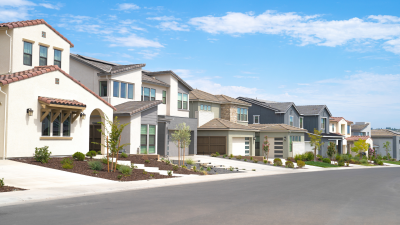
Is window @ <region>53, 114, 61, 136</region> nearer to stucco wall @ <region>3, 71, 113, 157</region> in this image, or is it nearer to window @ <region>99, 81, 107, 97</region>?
stucco wall @ <region>3, 71, 113, 157</region>

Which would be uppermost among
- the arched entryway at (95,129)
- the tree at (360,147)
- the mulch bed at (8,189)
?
the arched entryway at (95,129)

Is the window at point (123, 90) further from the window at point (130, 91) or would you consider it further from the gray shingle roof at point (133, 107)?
the gray shingle roof at point (133, 107)

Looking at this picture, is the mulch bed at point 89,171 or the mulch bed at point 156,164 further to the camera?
the mulch bed at point 156,164

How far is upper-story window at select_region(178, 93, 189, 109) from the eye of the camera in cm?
3662

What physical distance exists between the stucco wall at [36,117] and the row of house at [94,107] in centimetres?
5

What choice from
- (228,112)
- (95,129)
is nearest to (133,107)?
(95,129)

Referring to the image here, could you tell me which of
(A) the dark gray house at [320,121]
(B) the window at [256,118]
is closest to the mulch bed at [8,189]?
(B) the window at [256,118]

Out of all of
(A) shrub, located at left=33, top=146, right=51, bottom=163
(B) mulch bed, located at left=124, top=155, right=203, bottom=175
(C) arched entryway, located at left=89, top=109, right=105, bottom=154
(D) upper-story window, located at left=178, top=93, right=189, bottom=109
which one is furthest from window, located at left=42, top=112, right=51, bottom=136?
(D) upper-story window, located at left=178, top=93, right=189, bottom=109

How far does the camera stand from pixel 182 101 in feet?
Result: 121

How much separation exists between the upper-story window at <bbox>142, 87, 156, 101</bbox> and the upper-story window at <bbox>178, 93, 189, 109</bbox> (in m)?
3.56

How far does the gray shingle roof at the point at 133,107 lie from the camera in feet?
88.9

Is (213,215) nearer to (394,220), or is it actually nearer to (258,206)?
(258,206)

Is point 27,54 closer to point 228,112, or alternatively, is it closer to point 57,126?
point 57,126

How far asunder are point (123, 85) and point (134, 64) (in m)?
2.25
